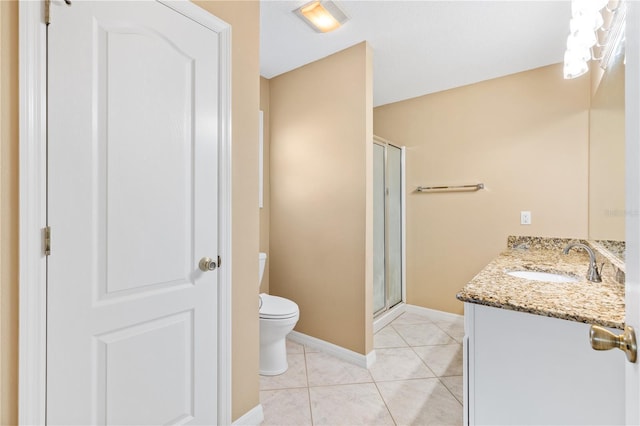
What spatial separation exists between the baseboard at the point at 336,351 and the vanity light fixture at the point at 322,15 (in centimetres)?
227

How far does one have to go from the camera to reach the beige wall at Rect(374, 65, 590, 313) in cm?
242

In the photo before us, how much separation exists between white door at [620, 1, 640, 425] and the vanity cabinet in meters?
0.41

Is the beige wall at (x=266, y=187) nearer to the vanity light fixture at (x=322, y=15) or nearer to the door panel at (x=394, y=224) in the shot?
the vanity light fixture at (x=322, y=15)

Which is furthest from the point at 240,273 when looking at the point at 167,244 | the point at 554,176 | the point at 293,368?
the point at 554,176

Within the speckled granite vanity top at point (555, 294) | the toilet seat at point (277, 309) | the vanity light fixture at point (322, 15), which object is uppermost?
the vanity light fixture at point (322, 15)

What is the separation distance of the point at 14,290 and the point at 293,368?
5.55ft

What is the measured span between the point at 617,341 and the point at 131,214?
141 cm

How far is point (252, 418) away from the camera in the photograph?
1.56 meters

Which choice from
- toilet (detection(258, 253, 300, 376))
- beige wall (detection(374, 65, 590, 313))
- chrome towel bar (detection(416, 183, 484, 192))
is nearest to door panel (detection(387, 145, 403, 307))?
beige wall (detection(374, 65, 590, 313))

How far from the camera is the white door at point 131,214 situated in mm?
967

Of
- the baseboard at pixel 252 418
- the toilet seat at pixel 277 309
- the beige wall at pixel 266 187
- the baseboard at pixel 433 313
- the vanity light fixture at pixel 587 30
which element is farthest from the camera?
the baseboard at pixel 433 313

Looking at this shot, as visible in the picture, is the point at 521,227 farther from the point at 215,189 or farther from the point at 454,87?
the point at 215,189

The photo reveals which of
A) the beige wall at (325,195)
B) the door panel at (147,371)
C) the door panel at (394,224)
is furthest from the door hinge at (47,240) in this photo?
the door panel at (394,224)

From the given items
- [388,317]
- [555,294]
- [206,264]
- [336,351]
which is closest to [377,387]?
[336,351]
